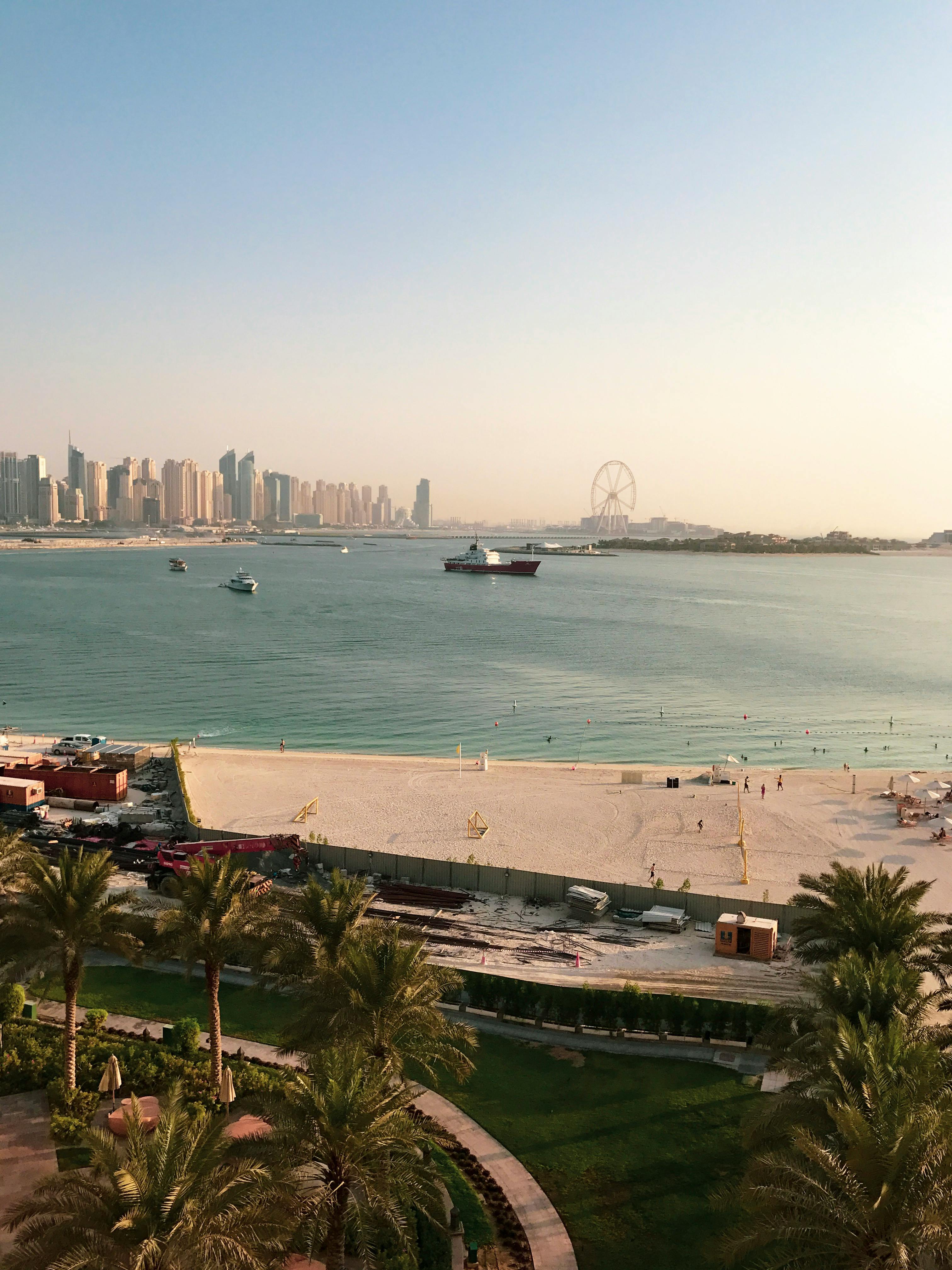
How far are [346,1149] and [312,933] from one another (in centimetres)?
631

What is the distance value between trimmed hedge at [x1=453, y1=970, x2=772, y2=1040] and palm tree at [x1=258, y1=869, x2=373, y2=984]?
542 centimetres

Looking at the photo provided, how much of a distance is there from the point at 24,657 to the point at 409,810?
172ft

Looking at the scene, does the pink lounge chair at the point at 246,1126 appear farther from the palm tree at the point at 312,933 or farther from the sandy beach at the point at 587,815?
the sandy beach at the point at 587,815

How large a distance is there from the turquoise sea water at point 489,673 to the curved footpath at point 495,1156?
3109 centimetres

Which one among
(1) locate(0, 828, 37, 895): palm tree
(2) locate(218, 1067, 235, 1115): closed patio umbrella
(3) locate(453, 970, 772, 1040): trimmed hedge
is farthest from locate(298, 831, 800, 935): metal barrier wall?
(2) locate(218, 1067, 235, 1115): closed patio umbrella

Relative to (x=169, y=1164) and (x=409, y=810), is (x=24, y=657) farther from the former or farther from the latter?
(x=169, y=1164)

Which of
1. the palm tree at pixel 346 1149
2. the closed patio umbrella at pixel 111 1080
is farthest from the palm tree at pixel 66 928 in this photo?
the palm tree at pixel 346 1149

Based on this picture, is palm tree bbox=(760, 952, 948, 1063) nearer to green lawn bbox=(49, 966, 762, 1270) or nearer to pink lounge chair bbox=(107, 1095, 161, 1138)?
green lawn bbox=(49, 966, 762, 1270)

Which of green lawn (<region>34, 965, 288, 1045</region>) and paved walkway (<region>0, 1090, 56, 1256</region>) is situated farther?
green lawn (<region>34, 965, 288, 1045</region>)

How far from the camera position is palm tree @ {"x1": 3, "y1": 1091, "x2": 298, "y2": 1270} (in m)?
8.41

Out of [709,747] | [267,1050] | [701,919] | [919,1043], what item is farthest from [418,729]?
[919,1043]

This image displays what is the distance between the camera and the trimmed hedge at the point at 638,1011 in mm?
18969

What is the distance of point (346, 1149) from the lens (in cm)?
1012

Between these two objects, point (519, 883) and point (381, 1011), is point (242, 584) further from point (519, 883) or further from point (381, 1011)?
point (381, 1011)
